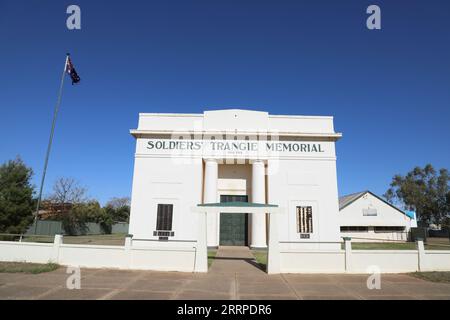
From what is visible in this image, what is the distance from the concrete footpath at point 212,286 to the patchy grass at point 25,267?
1.21 ft

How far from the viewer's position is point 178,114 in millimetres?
20125

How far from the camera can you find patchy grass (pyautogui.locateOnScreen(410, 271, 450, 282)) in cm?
1003

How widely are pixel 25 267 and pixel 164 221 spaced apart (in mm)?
8401

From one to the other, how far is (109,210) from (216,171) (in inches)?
1337

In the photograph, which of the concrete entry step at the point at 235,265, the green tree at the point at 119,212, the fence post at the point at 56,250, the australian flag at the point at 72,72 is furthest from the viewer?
the green tree at the point at 119,212

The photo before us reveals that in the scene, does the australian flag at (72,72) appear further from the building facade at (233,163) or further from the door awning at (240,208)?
the door awning at (240,208)

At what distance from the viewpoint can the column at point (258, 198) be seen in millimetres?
18156

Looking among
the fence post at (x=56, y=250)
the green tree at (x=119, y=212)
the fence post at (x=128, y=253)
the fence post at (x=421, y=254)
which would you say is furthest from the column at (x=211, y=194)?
the green tree at (x=119, y=212)

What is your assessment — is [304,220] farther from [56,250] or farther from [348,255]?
[56,250]

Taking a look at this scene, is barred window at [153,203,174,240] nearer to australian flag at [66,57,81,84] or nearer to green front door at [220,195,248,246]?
green front door at [220,195,248,246]
